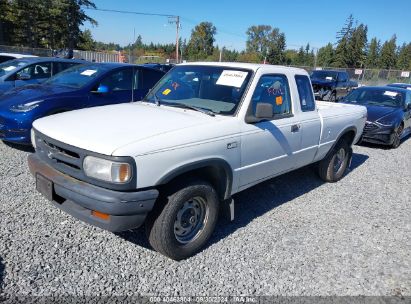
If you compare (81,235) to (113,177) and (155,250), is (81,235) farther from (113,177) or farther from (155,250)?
(113,177)

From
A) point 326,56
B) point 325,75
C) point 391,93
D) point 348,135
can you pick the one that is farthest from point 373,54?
point 348,135

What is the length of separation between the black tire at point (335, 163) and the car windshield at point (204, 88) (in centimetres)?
256

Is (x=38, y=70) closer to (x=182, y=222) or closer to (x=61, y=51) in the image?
(x=182, y=222)

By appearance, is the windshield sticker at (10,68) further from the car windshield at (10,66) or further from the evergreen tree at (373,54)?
the evergreen tree at (373,54)

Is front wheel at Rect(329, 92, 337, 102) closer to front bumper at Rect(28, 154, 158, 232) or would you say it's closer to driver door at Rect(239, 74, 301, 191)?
driver door at Rect(239, 74, 301, 191)

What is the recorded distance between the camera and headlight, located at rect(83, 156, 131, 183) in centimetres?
273

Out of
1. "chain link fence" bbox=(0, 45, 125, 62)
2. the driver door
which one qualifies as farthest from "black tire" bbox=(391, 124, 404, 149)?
"chain link fence" bbox=(0, 45, 125, 62)

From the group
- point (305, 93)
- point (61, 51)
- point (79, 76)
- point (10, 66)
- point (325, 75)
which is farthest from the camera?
point (61, 51)

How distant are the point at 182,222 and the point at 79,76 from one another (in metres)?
4.67

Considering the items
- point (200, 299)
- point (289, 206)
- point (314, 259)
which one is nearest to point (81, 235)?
point (200, 299)

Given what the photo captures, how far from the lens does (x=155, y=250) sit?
344 centimetres

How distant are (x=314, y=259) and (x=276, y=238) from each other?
1.61 ft

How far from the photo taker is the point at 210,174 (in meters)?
3.53

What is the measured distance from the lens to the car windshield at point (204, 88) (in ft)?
12.6
